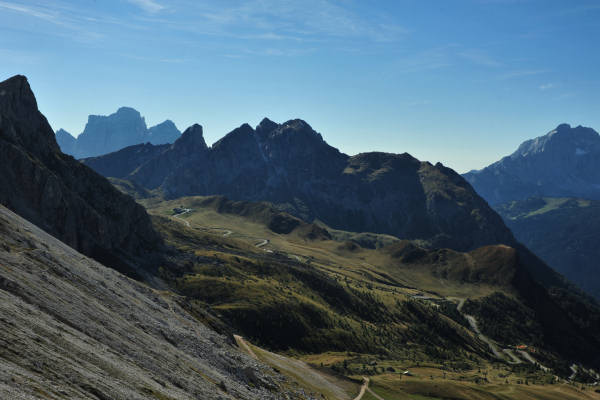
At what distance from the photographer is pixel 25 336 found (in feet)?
149

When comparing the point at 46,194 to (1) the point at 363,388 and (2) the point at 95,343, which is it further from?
(1) the point at 363,388

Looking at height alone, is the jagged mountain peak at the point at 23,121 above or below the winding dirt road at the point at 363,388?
above

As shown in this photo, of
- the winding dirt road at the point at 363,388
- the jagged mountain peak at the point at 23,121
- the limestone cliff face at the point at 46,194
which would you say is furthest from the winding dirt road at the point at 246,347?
the jagged mountain peak at the point at 23,121

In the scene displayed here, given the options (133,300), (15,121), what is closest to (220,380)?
(133,300)

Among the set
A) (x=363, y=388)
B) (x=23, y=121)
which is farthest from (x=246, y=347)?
(x=23, y=121)

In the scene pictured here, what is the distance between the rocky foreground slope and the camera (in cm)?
4319

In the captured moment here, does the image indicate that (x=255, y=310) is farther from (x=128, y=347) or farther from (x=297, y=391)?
(x=128, y=347)

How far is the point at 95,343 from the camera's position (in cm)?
5819

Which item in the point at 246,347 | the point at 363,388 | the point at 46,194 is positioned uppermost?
the point at 46,194

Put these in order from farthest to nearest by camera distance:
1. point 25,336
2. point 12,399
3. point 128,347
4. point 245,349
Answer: point 245,349
point 128,347
point 25,336
point 12,399

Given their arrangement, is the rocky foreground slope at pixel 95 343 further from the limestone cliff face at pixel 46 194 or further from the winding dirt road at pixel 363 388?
the limestone cliff face at pixel 46 194

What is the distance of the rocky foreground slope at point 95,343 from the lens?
4319 cm

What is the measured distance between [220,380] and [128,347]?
16922 millimetres

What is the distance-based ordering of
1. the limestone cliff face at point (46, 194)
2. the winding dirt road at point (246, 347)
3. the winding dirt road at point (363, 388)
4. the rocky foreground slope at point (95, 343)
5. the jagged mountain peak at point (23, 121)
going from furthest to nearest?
the jagged mountain peak at point (23, 121)
the limestone cliff face at point (46, 194)
the winding dirt road at point (246, 347)
the winding dirt road at point (363, 388)
the rocky foreground slope at point (95, 343)
